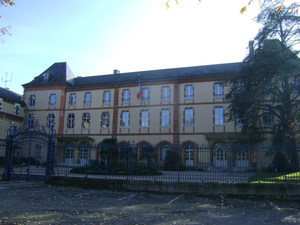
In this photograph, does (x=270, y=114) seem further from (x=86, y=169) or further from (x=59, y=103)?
(x=59, y=103)

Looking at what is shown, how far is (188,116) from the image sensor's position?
86.7 ft

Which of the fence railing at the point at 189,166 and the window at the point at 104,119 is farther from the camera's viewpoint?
the window at the point at 104,119

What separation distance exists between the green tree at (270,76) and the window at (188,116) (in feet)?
21.5

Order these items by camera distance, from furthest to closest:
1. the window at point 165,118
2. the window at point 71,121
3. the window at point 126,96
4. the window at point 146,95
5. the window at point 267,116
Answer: the window at point 71,121 → the window at point 126,96 → the window at point 146,95 → the window at point 165,118 → the window at point 267,116

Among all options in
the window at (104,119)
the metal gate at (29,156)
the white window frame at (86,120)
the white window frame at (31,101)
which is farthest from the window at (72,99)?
the metal gate at (29,156)

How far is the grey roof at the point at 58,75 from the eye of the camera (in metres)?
31.8

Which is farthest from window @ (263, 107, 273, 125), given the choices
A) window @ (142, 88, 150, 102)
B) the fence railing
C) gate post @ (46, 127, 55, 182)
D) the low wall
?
gate post @ (46, 127, 55, 182)

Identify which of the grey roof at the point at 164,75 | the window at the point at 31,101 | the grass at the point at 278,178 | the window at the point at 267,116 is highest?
the grey roof at the point at 164,75

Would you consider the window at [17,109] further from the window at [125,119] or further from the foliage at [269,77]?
the foliage at [269,77]

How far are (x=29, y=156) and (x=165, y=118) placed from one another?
15.9m

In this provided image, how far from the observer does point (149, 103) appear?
27844mm

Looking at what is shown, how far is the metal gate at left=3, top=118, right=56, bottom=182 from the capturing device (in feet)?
42.2

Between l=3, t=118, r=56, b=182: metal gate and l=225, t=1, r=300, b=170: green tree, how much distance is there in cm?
1284

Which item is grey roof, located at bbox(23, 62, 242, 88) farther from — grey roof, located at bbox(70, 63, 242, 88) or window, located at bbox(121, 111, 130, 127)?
window, located at bbox(121, 111, 130, 127)
